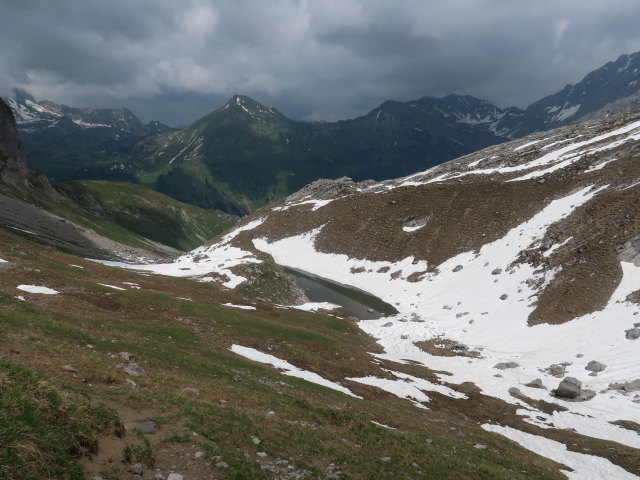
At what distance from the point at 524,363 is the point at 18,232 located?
108 m

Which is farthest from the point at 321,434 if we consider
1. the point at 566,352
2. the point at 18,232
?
the point at 18,232

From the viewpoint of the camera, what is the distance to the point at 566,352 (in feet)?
152

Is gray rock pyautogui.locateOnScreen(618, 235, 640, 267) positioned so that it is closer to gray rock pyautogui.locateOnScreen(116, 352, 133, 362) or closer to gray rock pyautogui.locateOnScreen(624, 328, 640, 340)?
gray rock pyautogui.locateOnScreen(624, 328, 640, 340)

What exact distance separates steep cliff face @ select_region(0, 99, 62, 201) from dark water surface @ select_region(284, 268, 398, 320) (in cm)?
11125

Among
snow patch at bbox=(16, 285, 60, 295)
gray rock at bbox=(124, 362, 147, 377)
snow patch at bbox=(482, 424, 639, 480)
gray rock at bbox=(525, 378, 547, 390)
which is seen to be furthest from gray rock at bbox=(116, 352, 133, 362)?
gray rock at bbox=(525, 378, 547, 390)

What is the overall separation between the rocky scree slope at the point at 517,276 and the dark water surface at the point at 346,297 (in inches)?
137

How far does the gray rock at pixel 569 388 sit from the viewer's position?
1427 inches

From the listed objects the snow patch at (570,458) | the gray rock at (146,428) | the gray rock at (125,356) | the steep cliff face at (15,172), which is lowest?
the snow patch at (570,458)

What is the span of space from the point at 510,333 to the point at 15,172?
180 meters

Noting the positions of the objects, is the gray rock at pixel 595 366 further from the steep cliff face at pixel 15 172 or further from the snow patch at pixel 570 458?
the steep cliff face at pixel 15 172

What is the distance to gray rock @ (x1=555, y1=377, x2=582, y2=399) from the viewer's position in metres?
36.2

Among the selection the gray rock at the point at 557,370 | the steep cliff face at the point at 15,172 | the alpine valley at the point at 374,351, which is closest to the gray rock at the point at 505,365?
the alpine valley at the point at 374,351

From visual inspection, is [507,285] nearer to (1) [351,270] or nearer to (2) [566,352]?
(2) [566,352]

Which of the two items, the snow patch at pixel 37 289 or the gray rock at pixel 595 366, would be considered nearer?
the snow patch at pixel 37 289
